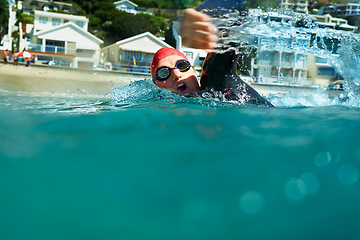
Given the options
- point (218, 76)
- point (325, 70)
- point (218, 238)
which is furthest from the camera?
point (325, 70)

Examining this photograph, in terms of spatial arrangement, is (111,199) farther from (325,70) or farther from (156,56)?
(325,70)

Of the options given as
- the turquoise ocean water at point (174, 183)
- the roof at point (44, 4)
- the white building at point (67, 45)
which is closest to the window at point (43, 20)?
the white building at point (67, 45)

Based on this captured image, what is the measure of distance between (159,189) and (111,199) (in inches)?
6.0

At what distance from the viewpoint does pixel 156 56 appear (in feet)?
12.3

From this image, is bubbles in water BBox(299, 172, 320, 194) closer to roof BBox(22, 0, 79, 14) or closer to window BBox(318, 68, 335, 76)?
window BBox(318, 68, 335, 76)

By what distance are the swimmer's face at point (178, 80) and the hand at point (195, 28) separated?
0.97m

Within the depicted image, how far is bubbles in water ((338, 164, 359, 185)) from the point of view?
4.04ft

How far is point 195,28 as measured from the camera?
8.18 feet

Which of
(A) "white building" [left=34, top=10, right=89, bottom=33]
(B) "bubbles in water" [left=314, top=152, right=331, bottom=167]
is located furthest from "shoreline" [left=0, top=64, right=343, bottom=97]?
(A) "white building" [left=34, top=10, right=89, bottom=33]

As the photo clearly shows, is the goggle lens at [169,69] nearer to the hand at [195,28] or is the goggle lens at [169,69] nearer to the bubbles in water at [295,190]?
the hand at [195,28]

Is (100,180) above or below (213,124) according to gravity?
below

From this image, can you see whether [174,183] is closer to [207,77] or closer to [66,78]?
[207,77]

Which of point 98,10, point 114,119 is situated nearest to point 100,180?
point 114,119

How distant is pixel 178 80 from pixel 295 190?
98.1 inches
